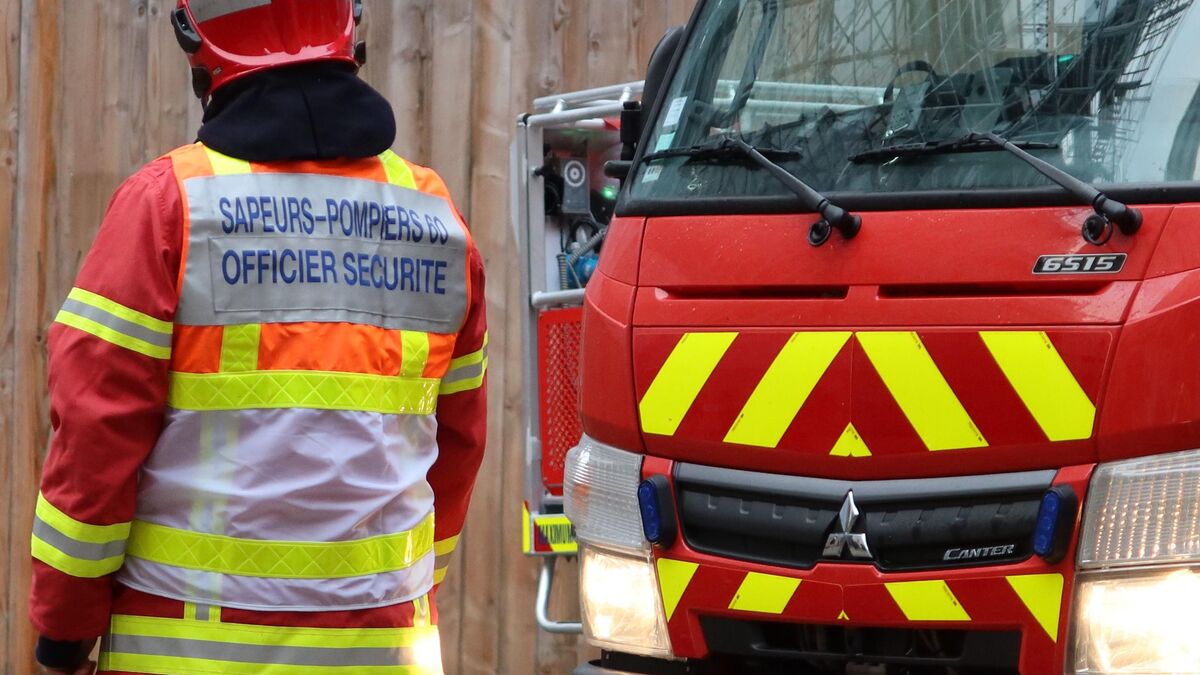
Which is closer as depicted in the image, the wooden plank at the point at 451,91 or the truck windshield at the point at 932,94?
the truck windshield at the point at 932,94

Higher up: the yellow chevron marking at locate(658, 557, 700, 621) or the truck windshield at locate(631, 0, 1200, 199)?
the truck windshield at locate(631, 0, 1200, 199)

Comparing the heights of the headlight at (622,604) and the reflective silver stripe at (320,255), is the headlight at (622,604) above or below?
below

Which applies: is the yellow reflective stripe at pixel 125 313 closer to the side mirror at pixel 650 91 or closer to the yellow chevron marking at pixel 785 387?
the yellow chevron marking at pixel 785 387

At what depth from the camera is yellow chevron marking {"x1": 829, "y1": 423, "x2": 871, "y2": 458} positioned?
3.42 metres

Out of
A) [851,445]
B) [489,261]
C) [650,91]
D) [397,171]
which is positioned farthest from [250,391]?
[489,261]

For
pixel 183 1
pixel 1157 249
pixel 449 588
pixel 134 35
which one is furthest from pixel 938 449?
pixel 134 35

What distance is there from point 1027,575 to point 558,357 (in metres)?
2.68

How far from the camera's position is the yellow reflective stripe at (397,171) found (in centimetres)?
339

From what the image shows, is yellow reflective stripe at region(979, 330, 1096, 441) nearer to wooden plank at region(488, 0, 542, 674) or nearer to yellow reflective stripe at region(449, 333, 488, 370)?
yellow reflective stripe at region(449, 333, 488, 370)

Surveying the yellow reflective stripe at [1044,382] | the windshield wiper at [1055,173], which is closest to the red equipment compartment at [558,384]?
the windshield wiper at [1055,173]

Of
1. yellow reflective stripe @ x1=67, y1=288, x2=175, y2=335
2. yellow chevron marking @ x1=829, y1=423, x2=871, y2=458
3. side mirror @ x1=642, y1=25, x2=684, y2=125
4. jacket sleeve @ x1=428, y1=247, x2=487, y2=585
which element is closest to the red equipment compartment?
side mirror @ x1=642, y1=25, x2=684, y2=125

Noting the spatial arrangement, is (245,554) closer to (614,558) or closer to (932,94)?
(614,558)

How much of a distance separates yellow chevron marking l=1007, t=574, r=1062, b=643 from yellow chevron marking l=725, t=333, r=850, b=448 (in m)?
0.57

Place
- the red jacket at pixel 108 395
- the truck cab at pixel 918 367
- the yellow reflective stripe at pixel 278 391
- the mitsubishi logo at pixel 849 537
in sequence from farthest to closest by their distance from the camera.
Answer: the mitsubishi logo at pixel 849 537
the truck cab at pixel 918 367
the yellow reflective stripe at pixel 278 391
the red jacket at pixel 108 395
